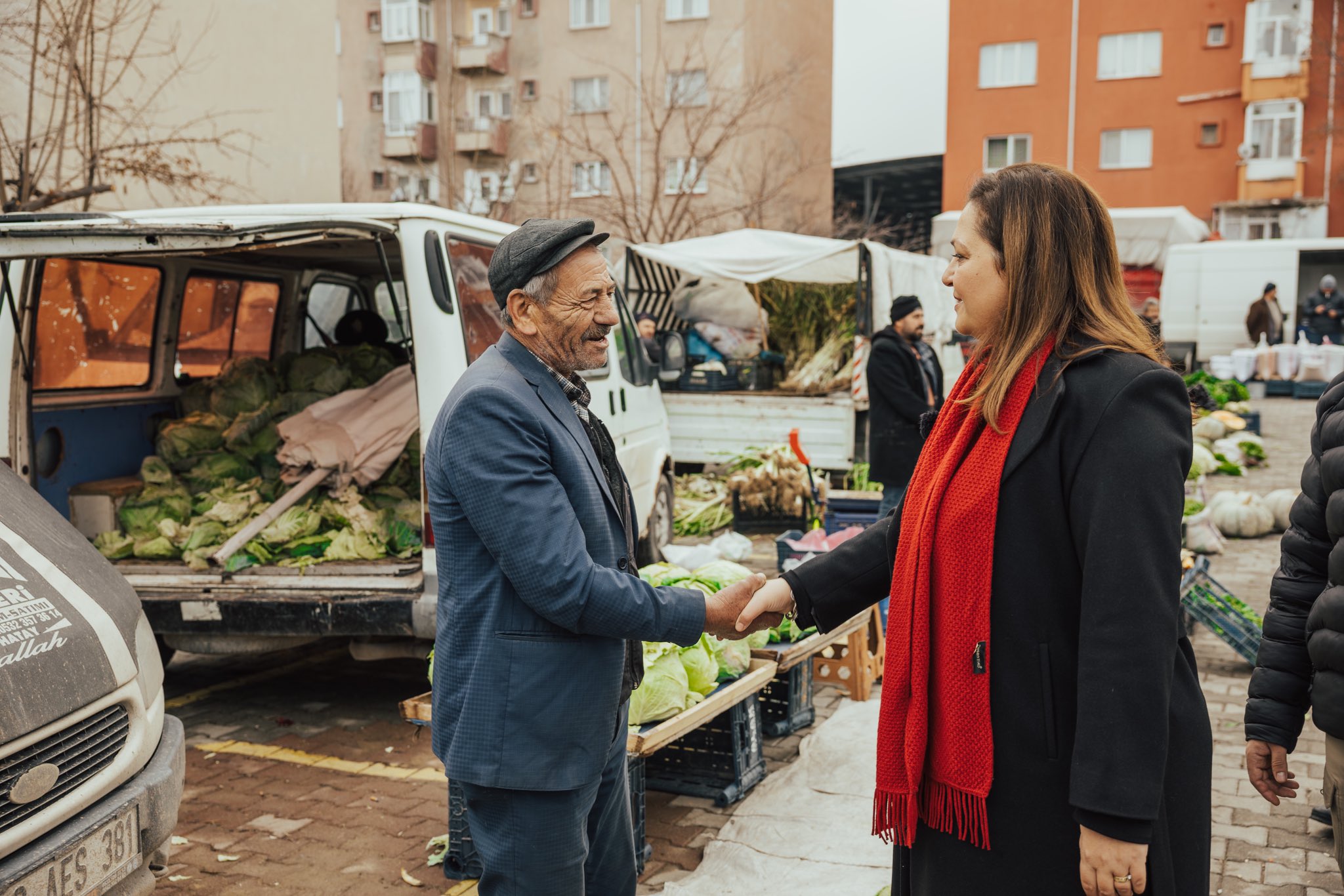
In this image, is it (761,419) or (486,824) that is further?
(761,419)

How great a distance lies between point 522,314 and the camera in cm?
260

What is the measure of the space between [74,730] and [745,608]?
69.3 inches

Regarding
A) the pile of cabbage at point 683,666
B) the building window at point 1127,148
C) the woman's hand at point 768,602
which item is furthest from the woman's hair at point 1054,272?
the building window at point 1127,148

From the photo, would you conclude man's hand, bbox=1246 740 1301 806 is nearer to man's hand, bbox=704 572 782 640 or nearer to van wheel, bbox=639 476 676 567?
man's hand, bbox=704 572 782 640

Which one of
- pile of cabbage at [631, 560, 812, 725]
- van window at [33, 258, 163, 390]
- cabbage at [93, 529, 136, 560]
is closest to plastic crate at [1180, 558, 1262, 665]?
pile of cabbage at [631, 560, 812, 725]

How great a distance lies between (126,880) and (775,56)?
3349 centimetres

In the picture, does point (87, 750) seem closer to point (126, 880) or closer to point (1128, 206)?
point (126, 880)

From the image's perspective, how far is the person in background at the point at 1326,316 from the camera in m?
23.2

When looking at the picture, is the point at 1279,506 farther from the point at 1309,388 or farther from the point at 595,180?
the point at 595,180

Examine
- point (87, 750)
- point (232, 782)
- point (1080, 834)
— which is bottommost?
point (232, 782)

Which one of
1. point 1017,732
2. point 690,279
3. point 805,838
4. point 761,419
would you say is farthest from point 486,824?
point 690,279

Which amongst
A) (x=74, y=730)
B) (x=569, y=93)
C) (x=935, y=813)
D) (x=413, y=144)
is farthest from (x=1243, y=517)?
(x=413, y=144)

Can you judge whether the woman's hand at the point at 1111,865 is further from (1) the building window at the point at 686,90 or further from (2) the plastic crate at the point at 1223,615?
(1) the building window at the point at 686,90

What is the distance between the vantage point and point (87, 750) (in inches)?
117
